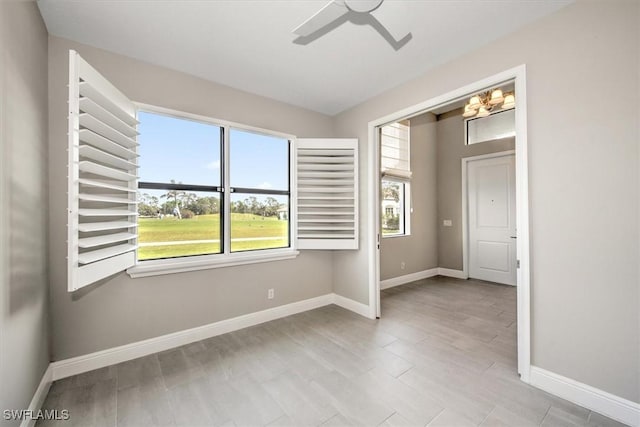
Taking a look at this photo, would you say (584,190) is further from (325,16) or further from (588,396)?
(325,16)

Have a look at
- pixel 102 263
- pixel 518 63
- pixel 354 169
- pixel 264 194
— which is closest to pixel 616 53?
pixel 518 63

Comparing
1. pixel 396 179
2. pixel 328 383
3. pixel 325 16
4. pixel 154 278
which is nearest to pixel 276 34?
pixel 325 16

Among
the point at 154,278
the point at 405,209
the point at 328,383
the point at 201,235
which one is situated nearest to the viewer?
the point at 328,383

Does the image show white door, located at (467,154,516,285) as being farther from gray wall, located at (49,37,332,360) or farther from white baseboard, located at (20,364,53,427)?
white baseboard, located at (20,364,53,427)

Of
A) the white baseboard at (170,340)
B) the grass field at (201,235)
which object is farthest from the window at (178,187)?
the white baseboard at (170,340)

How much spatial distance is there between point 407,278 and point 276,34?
4331mm

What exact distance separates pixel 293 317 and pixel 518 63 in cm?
336

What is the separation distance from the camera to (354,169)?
135 inches

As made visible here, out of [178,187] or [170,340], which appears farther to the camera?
[178,187]

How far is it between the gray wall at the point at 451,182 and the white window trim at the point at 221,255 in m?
3.46

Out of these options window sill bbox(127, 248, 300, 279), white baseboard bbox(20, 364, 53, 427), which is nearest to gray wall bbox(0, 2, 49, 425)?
white baseboard bbox(20, 364, 53, 427)

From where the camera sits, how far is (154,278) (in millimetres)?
2494

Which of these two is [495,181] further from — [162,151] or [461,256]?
[162,151]

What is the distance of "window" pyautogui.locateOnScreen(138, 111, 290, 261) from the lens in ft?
8.36
